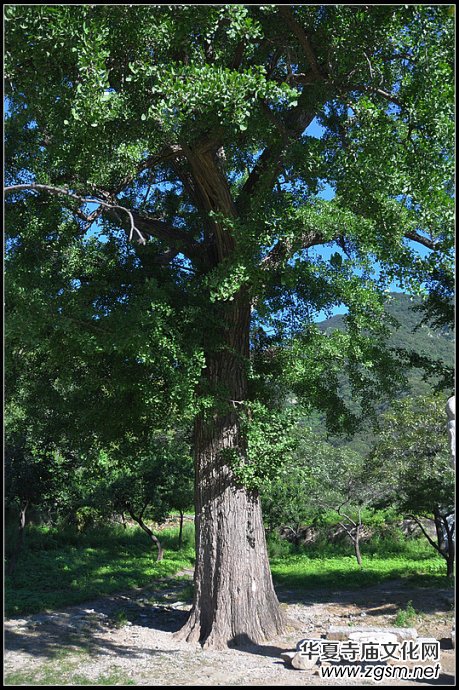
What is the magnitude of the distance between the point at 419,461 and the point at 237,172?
796 cm

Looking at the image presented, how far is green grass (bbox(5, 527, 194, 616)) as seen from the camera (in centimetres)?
1201

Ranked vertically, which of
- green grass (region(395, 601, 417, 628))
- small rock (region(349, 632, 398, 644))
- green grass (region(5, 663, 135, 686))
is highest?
small rock (region(349, 632, 398, 644))

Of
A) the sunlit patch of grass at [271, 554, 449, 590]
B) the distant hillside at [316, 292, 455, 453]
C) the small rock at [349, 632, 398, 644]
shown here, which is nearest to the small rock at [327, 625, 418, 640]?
the small rock at [349, 632, 398, 644]

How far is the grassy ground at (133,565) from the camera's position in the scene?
42.0 ft

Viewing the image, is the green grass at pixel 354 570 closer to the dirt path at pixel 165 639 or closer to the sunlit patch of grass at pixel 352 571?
the sunlit patch of grass at pixel 352 571

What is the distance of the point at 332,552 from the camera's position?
20547 millimetres

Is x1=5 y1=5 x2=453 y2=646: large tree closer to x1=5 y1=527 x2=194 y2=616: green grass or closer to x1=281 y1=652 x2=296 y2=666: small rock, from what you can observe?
x1=281 y1=652 x2=296 y2=666: small rock

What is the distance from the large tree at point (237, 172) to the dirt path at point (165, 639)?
816 mm

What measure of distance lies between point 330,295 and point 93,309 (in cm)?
336

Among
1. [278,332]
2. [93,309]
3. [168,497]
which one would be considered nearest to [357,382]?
[278,332]

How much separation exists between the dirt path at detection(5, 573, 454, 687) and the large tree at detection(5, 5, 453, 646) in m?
0.82

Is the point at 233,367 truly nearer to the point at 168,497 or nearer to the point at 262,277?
the point at 262,277

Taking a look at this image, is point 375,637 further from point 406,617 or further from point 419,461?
point 419,461

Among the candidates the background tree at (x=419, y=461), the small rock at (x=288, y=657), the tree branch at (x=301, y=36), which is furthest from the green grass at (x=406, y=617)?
the tree branch at (x=301, y=36)
